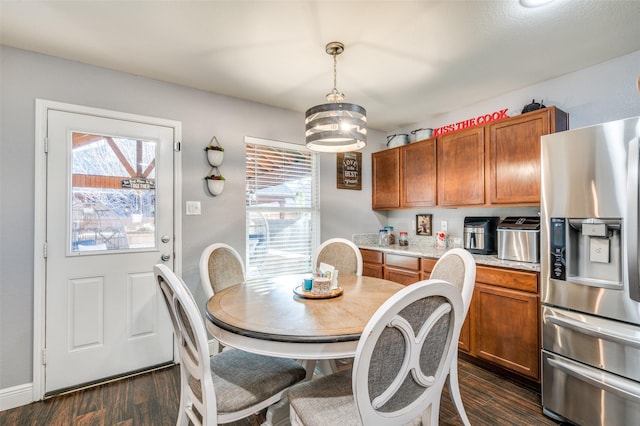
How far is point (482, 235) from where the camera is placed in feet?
9.30

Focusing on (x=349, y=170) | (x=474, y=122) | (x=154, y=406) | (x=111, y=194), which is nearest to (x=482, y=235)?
(x=474, y=122)

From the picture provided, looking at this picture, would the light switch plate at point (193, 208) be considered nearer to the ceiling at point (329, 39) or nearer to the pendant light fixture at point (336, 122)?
the ceiling at point (329, 39)

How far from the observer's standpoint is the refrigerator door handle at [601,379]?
5.17 ft

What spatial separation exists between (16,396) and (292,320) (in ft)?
6.95

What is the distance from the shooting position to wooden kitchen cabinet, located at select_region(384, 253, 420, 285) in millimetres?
3010

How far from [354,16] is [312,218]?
215 centimetres

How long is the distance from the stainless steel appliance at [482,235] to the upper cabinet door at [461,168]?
0.21m

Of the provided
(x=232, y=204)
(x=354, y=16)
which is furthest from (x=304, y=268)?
(x=354, y=16)

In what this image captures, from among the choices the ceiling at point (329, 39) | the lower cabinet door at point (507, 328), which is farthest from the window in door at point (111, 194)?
the lower cabinet door at point (507, 328)

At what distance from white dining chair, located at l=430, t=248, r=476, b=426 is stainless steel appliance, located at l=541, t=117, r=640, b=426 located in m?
0.64

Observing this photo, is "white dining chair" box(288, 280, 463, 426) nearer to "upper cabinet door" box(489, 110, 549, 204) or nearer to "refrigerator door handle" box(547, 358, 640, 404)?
"refrigerator door handle" box(547, 358, 640, 404)

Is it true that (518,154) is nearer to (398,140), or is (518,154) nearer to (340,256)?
(398,140)

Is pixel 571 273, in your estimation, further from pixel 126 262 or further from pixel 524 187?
pixel 126 262

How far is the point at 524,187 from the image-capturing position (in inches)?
96.7
